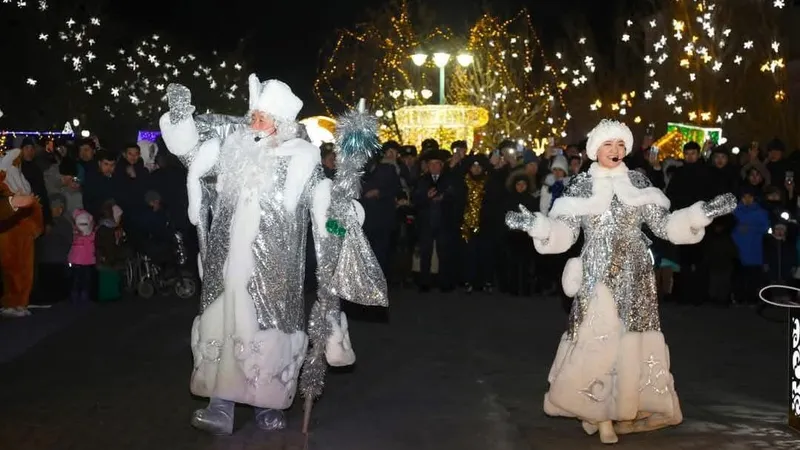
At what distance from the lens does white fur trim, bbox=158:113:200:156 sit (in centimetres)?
814

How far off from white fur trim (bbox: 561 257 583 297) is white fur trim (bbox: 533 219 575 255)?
0.40 ft


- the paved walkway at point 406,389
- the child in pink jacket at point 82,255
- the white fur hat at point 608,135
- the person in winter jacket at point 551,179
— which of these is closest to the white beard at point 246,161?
the paved walkway at point 406,389

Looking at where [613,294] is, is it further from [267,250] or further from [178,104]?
[178,104]

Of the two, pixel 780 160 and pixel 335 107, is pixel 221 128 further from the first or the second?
pixel 335 107

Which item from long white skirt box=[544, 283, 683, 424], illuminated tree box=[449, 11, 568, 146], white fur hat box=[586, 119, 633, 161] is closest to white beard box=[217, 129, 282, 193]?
white fur hat box=[586, 119, 633, 161]

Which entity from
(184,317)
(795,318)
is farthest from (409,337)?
(795,318)

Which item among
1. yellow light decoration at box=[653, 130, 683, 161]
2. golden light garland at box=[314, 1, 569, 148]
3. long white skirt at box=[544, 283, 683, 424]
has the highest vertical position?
golden light garland at box=[314, 1, 569, 148]

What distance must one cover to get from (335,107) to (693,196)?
29924 mm

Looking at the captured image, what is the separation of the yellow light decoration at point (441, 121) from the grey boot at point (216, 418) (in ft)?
69.1

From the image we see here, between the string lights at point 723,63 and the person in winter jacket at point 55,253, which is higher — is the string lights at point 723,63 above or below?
above

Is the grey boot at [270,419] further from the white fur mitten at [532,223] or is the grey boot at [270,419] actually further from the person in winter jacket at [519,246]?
the person in winter jacket at [519,246]

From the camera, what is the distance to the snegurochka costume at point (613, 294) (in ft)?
26.0

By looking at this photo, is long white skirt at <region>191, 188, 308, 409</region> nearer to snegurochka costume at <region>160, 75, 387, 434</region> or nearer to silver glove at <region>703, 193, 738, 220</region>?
snegurochka costume at <region>160, 75, 387, 434</region>

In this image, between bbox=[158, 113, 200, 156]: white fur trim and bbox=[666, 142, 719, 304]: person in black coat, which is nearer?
bbox=[158, 113, 200, 156]: white fur trim
